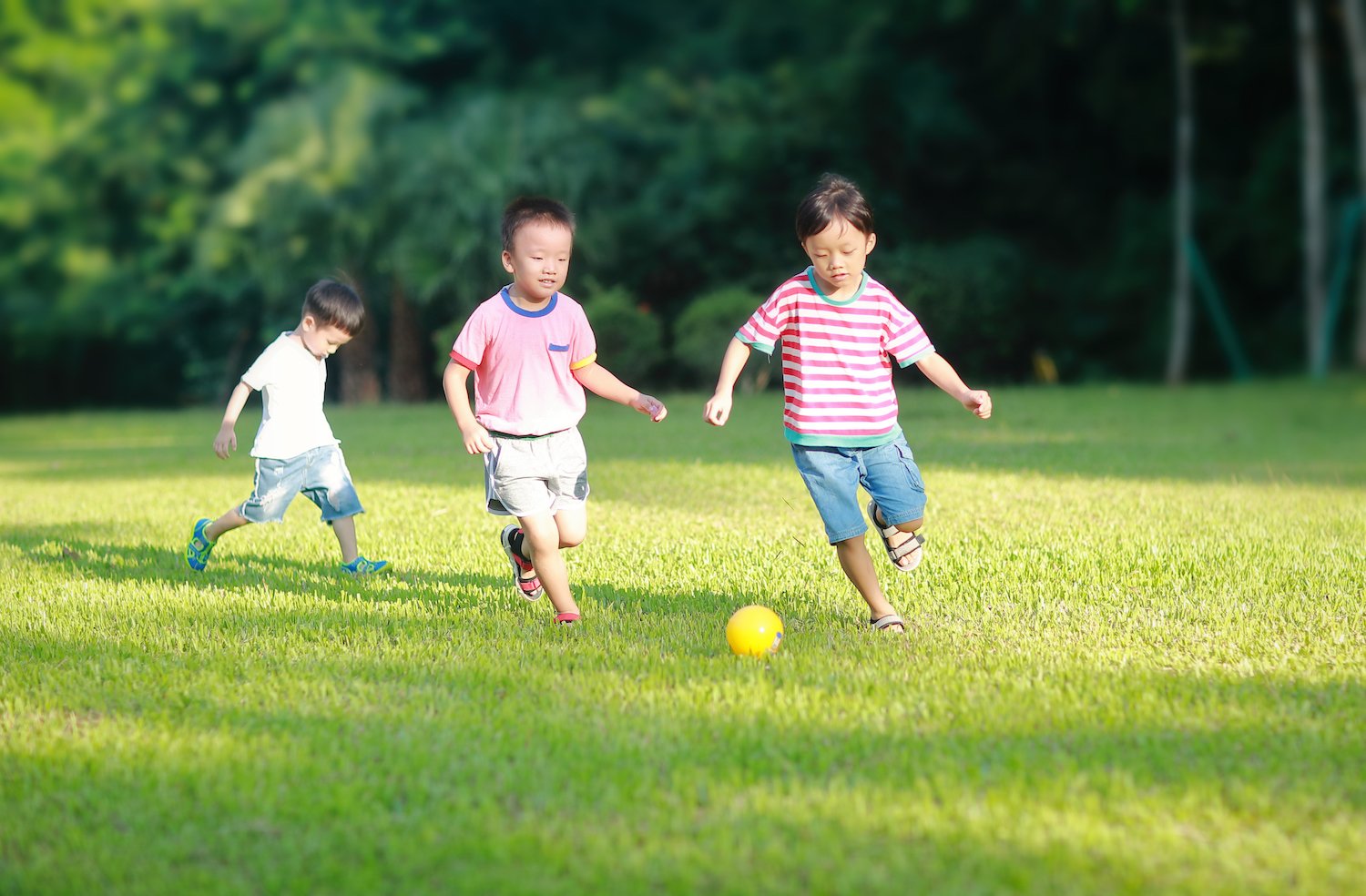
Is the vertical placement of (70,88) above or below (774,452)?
above

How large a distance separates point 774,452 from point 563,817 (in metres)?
8.56

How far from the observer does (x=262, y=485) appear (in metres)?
6.38

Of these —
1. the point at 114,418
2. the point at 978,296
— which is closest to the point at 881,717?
the point at 978,296

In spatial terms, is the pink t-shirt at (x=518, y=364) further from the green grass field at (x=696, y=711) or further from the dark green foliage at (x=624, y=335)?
the dark green foliage at (x=624, y=335)

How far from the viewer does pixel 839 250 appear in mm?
4766

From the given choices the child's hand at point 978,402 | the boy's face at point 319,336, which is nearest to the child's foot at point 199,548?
the boy's face at point 319,336

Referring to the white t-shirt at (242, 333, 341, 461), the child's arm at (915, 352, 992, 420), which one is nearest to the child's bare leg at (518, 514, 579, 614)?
the child's arm at (915, 352, 992, 420)

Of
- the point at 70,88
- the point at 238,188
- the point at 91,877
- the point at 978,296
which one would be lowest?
the point at 91,877

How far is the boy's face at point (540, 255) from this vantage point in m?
4.94

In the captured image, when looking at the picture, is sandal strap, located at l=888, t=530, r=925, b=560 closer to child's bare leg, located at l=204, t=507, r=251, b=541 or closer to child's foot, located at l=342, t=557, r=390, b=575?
child's foot, located at l=342, t=557, r=390, b=575

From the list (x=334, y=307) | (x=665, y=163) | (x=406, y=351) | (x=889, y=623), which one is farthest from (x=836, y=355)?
(x=406, y=351)

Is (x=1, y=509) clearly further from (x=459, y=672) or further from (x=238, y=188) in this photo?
(x=238, y=188)

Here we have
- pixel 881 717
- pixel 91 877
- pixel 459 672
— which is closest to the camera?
pixel 91 877

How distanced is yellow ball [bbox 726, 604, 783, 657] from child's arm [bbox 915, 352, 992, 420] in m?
1.05
